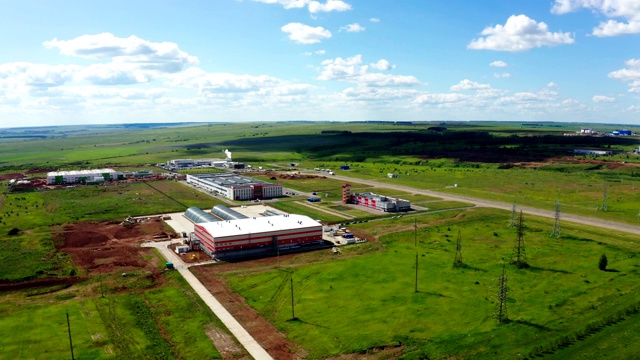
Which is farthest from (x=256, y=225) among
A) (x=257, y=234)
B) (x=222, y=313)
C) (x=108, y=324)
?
(x=108, y=324)

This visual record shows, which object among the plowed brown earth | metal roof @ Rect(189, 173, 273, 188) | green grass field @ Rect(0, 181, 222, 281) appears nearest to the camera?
the plowed brown earth

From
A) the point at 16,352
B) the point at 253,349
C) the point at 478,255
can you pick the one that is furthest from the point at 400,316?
the point at 16,352

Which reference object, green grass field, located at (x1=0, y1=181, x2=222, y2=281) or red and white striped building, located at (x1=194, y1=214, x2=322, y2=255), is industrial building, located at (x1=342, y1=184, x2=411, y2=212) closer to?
red and white striped building, located at (x1=194, y1=214, x2=322, y2=255)

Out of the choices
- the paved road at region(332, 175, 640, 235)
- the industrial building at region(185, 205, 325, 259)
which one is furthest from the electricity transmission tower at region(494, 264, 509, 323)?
the paved road at region(332, 175, 640, 235)

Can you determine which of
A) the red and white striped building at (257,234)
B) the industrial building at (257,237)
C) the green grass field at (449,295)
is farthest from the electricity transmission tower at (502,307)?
the red and white striped building at (257,234)

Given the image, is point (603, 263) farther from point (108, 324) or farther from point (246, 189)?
point (246, 189)

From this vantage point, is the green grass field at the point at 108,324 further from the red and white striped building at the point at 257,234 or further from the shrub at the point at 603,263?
the shrub at the point at 603,263
